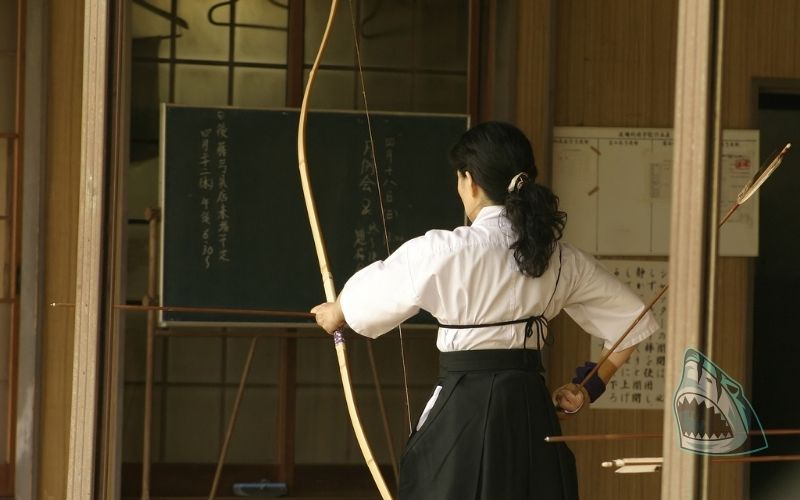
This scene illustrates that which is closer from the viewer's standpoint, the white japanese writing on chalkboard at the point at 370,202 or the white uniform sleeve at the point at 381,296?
the white uniform sleeve at the point at 381,296

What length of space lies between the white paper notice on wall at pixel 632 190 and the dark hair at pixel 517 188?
1.56 meters

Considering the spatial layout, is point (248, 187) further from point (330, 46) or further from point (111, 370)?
point (111, 370)

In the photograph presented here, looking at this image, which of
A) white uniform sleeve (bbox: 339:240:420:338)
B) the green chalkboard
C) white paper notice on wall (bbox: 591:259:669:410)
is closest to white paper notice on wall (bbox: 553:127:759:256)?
white paper notice on wall (bbox: 591:259:669:410)

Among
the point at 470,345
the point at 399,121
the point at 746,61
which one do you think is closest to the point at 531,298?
the point at 470,345

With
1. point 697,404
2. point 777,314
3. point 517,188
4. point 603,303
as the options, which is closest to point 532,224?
point 517,188

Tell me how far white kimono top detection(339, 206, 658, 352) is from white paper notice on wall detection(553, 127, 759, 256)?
4.96 feet

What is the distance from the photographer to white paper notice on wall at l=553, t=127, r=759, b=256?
3.67m

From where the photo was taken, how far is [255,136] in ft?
12.0

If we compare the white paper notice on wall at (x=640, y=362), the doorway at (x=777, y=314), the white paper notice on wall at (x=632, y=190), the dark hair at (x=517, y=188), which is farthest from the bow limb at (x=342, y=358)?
the doorway at (x=777, y=314)

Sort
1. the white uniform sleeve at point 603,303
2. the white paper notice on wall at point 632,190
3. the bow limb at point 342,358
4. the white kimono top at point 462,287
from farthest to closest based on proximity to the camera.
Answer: the white paper notice on wall at point 632,190 < the bow limb at point 342,358 < the white uniform sleeve at point 603,303 < the white kimono top at point 462,287

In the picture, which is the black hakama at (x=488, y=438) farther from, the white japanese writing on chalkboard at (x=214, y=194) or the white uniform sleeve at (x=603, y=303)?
the white japanese writing on chalkboard at (x=214, y=194)

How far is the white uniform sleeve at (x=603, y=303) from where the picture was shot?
2.21m

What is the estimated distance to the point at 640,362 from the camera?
3.73 m

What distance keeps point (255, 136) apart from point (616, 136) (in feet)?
3.96
